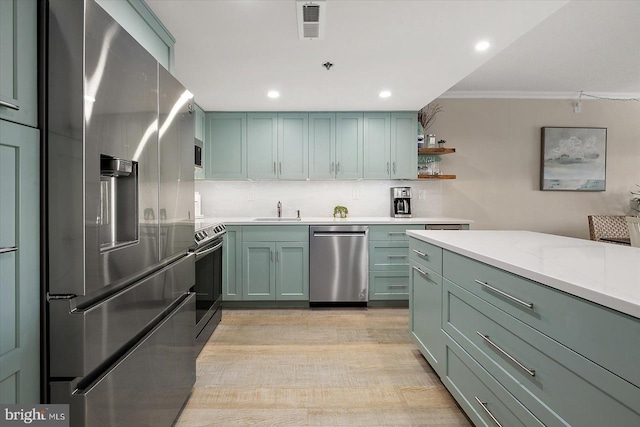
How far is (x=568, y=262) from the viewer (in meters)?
1.38

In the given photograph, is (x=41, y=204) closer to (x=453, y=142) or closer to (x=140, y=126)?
(x=140, y=126)

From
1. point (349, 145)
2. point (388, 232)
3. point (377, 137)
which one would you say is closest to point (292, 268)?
point (388, 232)

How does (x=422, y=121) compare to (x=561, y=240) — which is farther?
(x=422, y=121)

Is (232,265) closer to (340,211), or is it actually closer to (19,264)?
(340,211)

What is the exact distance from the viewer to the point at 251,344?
295cm

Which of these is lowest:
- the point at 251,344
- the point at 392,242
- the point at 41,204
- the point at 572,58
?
the point at 251,344

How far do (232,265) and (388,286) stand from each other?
5.59 ft

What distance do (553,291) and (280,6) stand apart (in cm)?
190

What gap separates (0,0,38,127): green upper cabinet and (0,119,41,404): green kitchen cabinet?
23mm

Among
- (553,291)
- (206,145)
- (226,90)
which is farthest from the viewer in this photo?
(206,145)

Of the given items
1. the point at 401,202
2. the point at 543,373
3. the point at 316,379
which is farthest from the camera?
the point at 401,202

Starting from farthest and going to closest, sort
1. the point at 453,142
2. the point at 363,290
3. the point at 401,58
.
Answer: the point at 453,142 → the point at 363,290 → the point at 401,58

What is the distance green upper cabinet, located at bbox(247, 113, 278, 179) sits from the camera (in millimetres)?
4289

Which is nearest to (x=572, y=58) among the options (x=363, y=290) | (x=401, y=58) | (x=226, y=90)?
(x=401, y=58)
